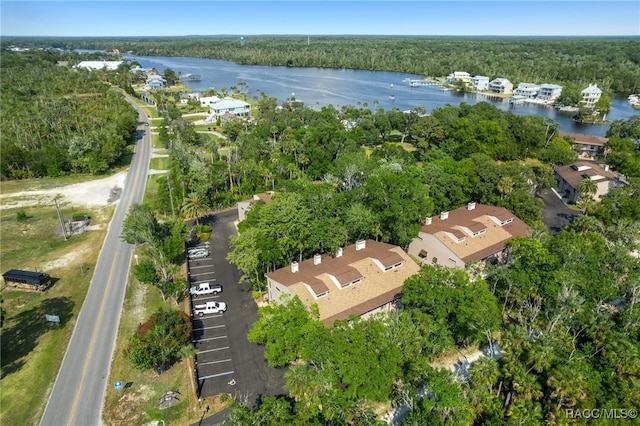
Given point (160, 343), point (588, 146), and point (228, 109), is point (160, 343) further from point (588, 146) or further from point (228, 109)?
point (228, 109)

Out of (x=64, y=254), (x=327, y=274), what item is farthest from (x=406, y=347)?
(x=64, y=254)

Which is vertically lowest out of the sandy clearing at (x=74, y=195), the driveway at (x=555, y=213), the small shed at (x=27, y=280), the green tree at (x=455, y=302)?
the small shed at (x=27, y=280)

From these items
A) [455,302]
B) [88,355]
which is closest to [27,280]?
[88,355]

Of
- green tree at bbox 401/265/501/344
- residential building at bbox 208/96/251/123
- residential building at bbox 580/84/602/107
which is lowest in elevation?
green tree at bbox 401/265/501/344

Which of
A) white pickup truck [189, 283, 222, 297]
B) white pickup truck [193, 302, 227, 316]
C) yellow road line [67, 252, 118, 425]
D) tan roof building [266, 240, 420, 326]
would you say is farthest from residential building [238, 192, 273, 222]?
yellow road line [67, 252, 118, 425]

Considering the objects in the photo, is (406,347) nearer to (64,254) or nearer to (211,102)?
(64,254)

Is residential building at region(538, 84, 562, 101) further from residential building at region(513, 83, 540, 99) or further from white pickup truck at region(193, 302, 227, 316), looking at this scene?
white pickup truck at region(193, 302, 227, 316)

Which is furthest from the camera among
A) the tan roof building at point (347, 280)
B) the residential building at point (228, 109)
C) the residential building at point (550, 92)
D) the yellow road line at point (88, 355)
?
the residential building at point (550, 92)

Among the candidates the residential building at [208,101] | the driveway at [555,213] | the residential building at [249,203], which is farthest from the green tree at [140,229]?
Answer: the residential building at [208,101]

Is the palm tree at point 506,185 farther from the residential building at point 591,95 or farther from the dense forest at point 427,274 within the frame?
the residential building at point 591,95
